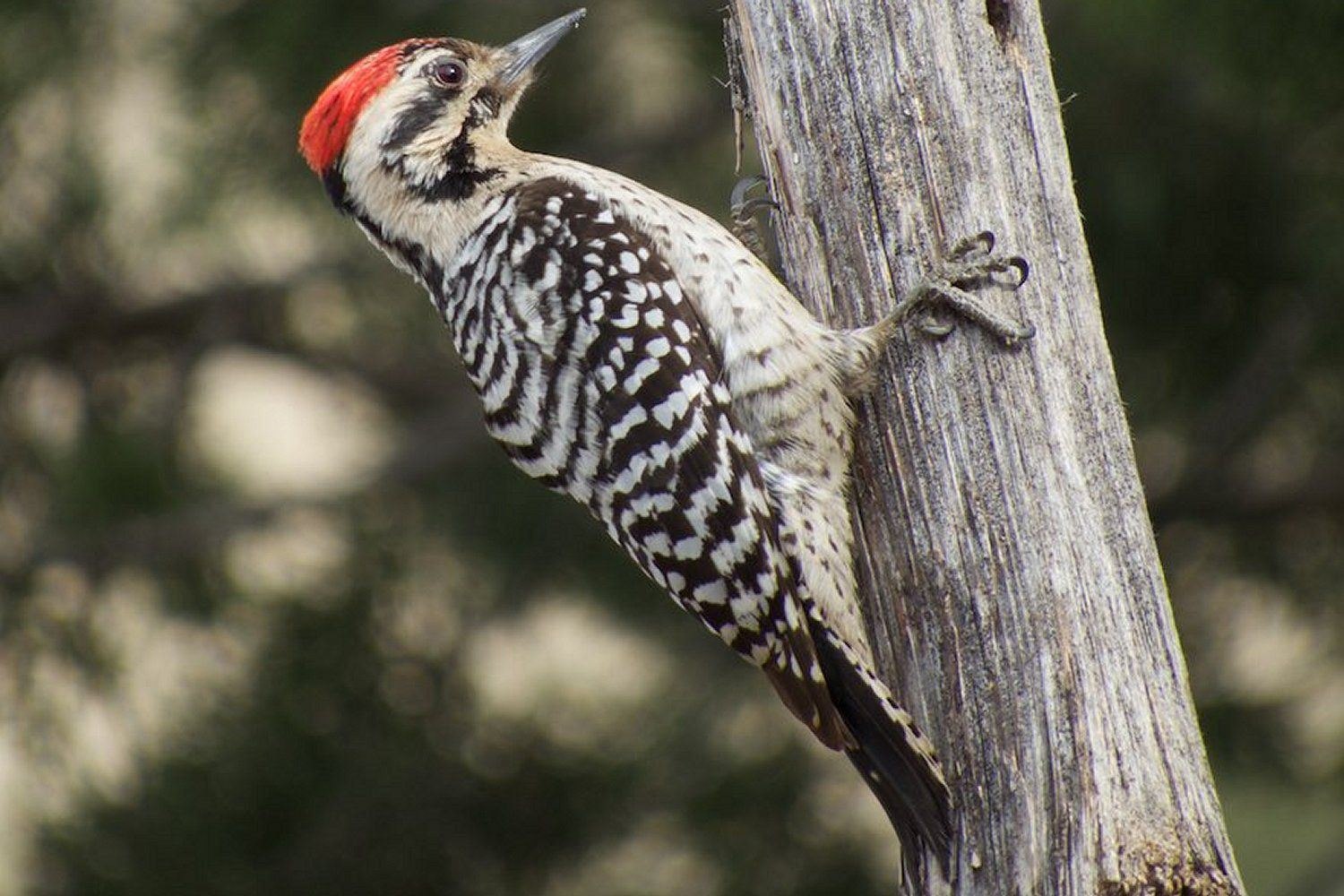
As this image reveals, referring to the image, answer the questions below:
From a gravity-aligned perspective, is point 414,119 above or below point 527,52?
below

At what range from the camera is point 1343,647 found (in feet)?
15.9

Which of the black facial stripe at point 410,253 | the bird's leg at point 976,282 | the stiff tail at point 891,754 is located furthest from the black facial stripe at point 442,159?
the stiff tail at point 891,754

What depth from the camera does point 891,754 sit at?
3.03m

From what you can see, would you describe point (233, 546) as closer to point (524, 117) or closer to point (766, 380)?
point (524, 117)

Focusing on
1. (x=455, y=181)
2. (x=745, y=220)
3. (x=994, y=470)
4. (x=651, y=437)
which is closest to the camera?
(x=994, y=470)

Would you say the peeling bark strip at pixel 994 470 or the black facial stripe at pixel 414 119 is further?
the black facial stripe at pixel 414 119

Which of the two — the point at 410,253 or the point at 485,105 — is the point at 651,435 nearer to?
the point at 410,253

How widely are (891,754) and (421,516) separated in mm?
2647

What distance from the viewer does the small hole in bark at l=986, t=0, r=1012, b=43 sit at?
3.20 metres

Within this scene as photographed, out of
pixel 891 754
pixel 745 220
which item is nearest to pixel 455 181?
pixel 745 220

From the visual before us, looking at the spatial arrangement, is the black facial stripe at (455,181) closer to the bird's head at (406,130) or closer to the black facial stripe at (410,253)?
the bird's head at (406,130)

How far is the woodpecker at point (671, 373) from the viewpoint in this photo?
3.18m

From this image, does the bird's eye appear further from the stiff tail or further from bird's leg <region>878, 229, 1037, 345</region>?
the stiff tail

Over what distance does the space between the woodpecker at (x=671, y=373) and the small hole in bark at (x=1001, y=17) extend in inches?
15.5
